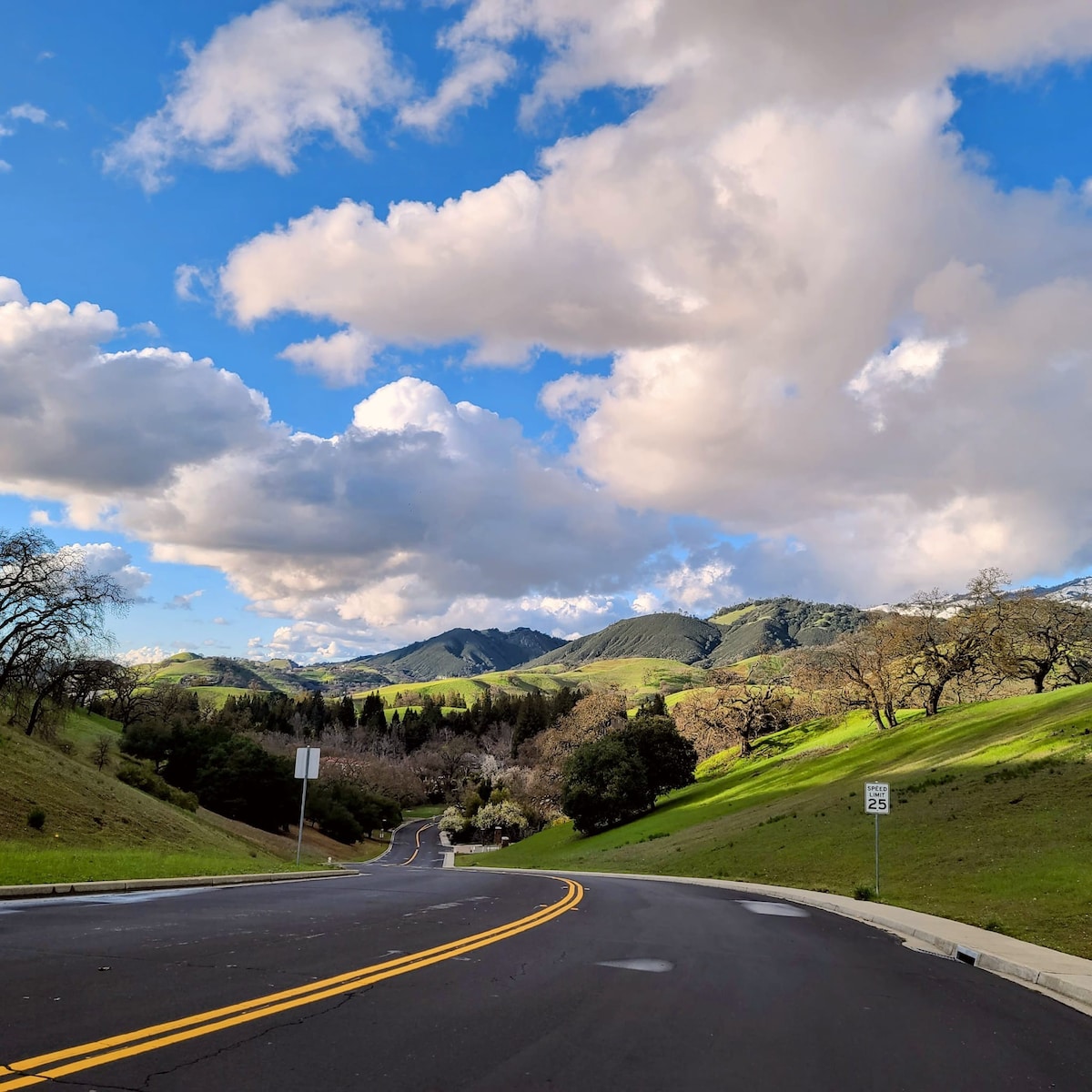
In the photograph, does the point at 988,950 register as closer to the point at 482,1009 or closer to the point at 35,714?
the point at 482,1009

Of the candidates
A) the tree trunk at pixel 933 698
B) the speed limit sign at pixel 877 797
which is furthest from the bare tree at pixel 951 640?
the speed limit sign at pixel 877 797

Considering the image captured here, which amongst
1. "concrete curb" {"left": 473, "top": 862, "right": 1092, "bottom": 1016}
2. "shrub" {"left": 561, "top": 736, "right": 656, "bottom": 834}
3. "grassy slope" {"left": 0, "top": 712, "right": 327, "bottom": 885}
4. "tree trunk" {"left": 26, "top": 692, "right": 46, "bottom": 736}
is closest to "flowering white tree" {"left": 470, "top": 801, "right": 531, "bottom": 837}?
"shrub" {"left": 561, "top": 736, "right": 656, "bottom": 834}

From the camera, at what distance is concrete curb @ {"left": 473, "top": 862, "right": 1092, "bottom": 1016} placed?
407 inches

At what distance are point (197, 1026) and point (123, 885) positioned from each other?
12.6 m

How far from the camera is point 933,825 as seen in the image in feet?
101

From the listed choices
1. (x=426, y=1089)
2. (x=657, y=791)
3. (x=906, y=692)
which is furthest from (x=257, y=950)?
(x=657, y=791)

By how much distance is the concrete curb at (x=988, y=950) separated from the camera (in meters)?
10.3

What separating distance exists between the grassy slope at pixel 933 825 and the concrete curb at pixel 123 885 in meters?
17.2

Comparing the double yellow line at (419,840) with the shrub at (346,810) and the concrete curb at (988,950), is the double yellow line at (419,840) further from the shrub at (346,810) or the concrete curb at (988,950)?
the concrete curb at (988,950)

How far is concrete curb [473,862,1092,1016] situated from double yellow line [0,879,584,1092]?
764 cm

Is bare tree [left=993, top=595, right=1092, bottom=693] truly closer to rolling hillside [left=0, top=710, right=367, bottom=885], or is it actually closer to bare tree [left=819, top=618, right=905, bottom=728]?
bare tree [left=819, top=618, right=905, bottom=728]

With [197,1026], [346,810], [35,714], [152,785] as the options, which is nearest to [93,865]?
[197,1026]

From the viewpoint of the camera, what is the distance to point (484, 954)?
10172 mm

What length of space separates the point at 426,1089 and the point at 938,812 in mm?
32389
